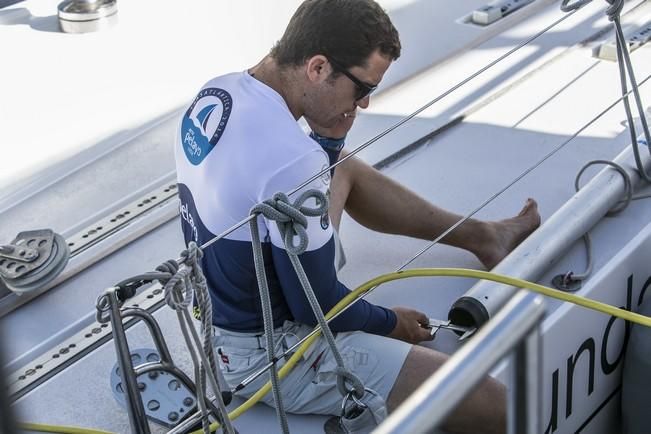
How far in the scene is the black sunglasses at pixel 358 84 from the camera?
1777 millimetres

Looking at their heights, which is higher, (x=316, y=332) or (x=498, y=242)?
(x=316, y=332)

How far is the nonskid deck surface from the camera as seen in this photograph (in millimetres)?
1982

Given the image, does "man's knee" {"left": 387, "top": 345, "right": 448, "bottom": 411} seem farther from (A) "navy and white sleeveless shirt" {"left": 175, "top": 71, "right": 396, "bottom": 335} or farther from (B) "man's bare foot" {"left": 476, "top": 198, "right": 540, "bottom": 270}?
(B) "man's bare foot" {"left": 476, "top": 198, "right": 540, "bottom": 270}

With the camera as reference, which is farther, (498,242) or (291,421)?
(498,242)

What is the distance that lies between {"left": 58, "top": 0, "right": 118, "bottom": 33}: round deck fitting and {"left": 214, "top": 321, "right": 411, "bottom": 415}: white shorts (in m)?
1.52

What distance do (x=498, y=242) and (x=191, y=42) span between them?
126cm

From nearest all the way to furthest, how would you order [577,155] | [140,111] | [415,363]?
[415,363], [577,155], [140,111]

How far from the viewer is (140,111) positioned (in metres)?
2.72

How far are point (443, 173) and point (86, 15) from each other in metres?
1.20

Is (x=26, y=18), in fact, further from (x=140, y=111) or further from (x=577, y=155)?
(x=577, y=155)

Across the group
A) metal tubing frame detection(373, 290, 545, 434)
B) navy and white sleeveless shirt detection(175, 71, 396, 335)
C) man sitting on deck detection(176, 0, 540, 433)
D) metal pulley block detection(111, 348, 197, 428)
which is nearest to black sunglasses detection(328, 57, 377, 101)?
man sitting on deck detection(176, 0, 540, 433)

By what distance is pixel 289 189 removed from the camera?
1.67 m

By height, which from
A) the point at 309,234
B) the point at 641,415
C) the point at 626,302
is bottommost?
the point at 641,415

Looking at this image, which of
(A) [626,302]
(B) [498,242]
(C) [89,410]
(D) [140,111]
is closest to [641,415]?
(A) [626,302]
